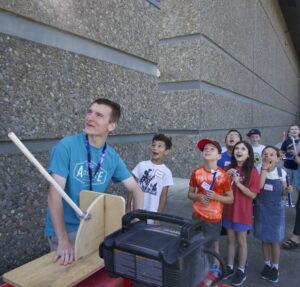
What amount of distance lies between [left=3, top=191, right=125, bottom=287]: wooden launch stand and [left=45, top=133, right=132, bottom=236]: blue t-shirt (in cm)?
14

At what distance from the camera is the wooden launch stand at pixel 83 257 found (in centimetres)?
143

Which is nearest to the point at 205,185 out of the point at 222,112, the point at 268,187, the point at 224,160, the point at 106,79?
the point at 268,187

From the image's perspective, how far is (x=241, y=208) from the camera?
3180 millimetres

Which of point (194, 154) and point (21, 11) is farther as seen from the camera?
point (194, 154)

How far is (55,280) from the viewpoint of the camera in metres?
1.42

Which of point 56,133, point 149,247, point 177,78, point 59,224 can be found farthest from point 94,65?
point 177,78

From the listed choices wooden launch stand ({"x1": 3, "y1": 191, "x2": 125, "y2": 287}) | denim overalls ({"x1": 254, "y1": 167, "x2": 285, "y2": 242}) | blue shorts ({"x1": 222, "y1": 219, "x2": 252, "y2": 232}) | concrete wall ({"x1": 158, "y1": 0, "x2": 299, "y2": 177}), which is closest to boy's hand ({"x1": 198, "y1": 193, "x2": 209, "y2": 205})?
blue shorts ({"x1": 222, "y1": 219, "x2": 252, "y2": 232})

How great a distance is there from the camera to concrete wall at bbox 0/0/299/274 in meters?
2.20

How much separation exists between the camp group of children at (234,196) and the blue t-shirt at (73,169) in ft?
3.75

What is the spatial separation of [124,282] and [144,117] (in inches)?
97.5

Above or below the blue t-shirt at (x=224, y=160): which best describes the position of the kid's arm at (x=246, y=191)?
below

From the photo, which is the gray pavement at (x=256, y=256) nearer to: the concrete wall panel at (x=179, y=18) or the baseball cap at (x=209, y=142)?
the baseball cap at (x=209, y=142)

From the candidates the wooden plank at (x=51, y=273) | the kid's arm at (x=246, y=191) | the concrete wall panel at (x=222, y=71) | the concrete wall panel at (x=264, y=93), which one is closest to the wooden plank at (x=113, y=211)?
the wooden plank at (x=51, y=273)

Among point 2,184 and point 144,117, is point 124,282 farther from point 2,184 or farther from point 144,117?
point 144,117
